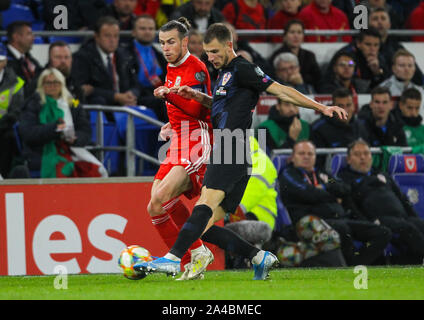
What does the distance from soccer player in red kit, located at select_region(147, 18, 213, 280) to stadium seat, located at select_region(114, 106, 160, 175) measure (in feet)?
11.7

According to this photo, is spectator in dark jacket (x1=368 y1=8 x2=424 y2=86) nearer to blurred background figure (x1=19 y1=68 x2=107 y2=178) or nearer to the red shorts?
blurred background figure (x1=19 y1=68 x2=107 y2=178)

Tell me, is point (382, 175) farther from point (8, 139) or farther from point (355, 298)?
point (355, 298)

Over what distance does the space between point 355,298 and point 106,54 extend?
6.54m

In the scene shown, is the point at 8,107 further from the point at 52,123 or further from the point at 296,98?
the point at 296,98

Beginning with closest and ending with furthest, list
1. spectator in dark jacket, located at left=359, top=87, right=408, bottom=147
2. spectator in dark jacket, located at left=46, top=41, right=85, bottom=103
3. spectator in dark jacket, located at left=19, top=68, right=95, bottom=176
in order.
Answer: spectator in dark jacket, located at left=19, top=68, right=95, bottom=176 < spectator in dark jacket, located at left=46, top=41, right=85, bottom=103 < spectator in dark jacket, located at left=359, top=87, right=408, bottom=147

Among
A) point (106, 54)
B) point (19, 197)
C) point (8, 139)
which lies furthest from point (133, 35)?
point (19, 197)

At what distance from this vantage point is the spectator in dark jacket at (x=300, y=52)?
12789 millimetres

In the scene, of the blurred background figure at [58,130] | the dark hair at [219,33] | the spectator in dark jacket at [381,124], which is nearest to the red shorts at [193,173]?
the dark hair at [219,33]

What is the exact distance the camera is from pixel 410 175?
11.7 m


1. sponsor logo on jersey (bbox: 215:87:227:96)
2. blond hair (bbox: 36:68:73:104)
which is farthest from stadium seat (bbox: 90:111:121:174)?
sponsor logo on jersey (bbox: 215:87:227:96)

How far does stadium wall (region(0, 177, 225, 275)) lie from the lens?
31.1 ft

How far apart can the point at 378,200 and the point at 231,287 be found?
454cm

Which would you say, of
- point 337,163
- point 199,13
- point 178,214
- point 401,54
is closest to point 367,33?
point 401,54

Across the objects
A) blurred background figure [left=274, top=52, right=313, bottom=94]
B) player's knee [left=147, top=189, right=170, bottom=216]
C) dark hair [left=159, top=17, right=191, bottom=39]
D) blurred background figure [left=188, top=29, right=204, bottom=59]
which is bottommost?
player's knee [left=147, top=189, right=170, bottom=216]
